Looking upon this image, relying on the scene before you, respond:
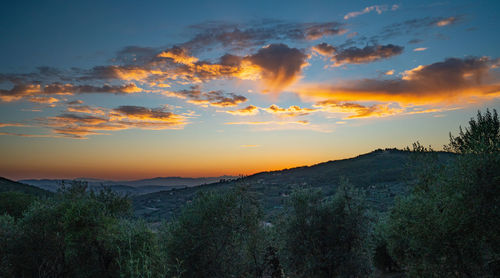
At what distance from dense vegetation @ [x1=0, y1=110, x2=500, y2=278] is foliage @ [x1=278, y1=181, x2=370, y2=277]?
101 mm

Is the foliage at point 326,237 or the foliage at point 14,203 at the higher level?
the foliage at point 14,203

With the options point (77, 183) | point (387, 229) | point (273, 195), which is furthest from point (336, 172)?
point (77, 183)

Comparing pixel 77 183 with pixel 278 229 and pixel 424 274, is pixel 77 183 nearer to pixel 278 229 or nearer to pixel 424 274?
pixel 278 229

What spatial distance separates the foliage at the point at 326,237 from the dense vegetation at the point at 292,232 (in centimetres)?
10

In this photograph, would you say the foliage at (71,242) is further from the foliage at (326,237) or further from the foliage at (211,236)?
the foliage at (326,237)

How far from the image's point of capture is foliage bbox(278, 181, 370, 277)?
29.5 metres

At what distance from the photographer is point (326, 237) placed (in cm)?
3034

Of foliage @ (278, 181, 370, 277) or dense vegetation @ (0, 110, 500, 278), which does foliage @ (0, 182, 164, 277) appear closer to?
dense vegetation @ (0, 110, 500, 278)

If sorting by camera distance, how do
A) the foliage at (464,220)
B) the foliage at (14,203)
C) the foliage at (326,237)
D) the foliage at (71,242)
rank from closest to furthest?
the foliage at (464,220)
the foliage at (71,242)
the foliage at (326,237)
the foliage at (14,203)

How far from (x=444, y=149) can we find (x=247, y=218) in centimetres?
2036

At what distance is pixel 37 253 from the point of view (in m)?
26.5

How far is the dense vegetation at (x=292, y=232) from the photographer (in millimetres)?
19422

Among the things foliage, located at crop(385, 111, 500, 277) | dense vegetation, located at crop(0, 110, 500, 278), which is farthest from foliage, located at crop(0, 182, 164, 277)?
foliage, located at crop(385, 111, 500, 277)

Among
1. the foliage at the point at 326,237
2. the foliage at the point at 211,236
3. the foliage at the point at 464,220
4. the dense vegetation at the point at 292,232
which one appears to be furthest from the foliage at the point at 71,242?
the foliage at the point at 464,220
